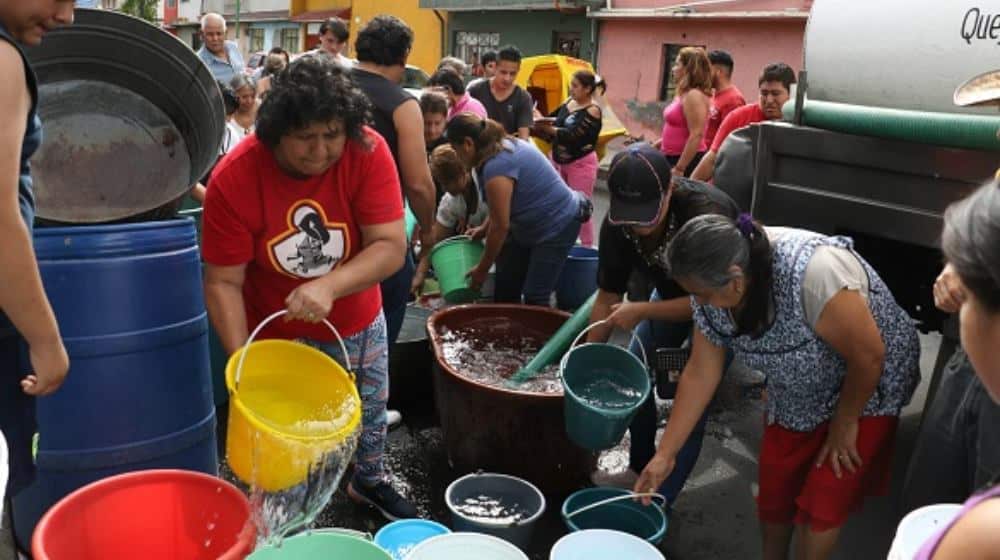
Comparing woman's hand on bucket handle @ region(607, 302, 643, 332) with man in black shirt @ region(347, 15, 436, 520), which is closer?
woman's hand on bucket handle @ region(607, 302, 643, 332)

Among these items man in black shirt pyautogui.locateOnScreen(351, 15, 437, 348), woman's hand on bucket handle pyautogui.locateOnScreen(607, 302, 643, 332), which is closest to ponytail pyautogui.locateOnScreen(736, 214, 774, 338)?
woman's hand on bucket handle pyautogui.locateOnScreen(607, 302, 643, 332)

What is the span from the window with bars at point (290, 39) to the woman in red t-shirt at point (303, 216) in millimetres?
24508

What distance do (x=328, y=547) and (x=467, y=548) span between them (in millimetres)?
400

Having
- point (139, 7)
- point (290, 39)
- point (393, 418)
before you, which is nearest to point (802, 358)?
point (393, 418)

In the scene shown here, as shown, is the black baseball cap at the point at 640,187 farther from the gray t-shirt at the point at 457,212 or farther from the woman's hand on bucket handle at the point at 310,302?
the gray t-shirt at the point at 457,212

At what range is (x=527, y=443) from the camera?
3.04 m

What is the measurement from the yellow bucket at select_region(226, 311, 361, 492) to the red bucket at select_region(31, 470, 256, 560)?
6.1 inches

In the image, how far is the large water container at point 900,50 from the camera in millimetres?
2477

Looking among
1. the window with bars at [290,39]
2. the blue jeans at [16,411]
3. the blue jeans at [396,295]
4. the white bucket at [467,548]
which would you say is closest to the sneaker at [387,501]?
the blue jeans at [396,295]

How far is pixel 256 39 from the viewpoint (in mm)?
27906

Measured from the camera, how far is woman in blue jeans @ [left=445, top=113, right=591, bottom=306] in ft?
12.3

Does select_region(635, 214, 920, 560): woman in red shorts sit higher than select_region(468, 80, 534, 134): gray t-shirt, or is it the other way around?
select_region(468, 80, 534, 134): gray t-shirt

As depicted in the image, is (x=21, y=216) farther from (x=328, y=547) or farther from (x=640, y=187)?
(x=640, y=187)

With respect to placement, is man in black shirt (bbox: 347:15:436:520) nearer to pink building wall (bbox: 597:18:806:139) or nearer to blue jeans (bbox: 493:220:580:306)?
blue jeans (bbox: 493:220:580:306)
